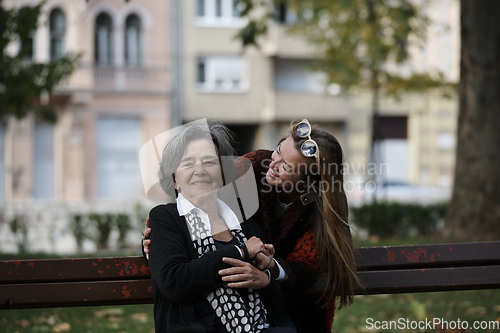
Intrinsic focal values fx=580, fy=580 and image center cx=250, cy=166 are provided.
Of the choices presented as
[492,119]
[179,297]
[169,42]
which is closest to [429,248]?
[179,297]

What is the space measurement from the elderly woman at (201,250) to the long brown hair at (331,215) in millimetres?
301

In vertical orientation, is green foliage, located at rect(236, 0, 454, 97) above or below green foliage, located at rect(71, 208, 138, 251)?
above

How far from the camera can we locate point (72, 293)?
280 cm

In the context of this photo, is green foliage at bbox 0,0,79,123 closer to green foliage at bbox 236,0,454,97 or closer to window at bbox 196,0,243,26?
green foliage at bbox 236,0,454,97

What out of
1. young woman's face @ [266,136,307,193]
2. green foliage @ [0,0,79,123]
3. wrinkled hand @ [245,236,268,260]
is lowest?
wrinkled hand @ [245,236,268,260]

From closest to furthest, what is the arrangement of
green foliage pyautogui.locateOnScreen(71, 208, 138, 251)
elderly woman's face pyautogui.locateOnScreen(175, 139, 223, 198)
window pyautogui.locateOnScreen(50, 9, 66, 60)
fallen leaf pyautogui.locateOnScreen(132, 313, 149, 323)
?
elderly woman's face pyautogui.locateOnScreen(175, 139, 223, 198), fallen leaf pyautogui.locateOnScreen(132, 313, 149, 323), green foliage pyautogui.locateOnScreen(71, 208, 138, 251), window pyautogui.locateOnScreen(50, 9, 66, 60)

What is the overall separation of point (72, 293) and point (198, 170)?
2.97 feet

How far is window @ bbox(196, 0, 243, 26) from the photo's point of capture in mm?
22531

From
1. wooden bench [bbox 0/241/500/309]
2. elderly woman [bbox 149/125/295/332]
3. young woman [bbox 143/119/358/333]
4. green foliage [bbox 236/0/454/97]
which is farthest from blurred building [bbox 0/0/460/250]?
elderly woman [bbox 149/125/295/332]

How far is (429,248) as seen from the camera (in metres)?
3.01

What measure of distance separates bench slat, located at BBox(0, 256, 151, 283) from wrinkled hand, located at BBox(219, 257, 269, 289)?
0.64 meters

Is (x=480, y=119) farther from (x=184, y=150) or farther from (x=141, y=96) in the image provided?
(x=141, y=96)

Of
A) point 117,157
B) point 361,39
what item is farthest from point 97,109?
point 361,39

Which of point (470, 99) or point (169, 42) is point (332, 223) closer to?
point (470, 99)
